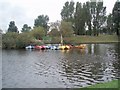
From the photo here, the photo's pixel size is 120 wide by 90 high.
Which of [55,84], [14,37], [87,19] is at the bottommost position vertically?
[55,84]

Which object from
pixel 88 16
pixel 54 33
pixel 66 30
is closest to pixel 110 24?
pixel 88 16

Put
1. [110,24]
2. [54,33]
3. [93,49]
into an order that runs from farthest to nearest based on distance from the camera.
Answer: [110,24] → [54,33] → [93,49]

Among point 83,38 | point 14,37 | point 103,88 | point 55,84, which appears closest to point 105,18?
point 83,38

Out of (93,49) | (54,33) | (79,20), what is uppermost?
(79,20)

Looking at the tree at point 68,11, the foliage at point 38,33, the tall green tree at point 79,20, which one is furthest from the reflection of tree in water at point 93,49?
the tree at point 68,11

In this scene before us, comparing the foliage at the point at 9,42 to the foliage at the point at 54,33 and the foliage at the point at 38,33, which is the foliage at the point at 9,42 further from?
the foliage at the point at 54,33

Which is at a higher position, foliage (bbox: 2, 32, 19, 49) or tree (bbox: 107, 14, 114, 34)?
tree (bbox: 107, 14, 114, 34)

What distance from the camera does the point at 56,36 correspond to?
9369 centimetres

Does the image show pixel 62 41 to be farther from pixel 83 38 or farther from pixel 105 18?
pixel 105 18

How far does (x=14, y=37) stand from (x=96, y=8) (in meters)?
37.7

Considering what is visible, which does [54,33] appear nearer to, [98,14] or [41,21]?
[98,14]

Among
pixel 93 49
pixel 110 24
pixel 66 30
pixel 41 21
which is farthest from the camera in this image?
pixel 41 21

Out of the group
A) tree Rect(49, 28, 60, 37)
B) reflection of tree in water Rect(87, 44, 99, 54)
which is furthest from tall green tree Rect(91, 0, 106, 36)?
reflection of tree in water Rect(87, 44, 99, 54)

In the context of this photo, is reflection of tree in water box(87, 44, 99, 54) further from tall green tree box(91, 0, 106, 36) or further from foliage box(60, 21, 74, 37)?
tall green tree box(91, 0, 106, 36)
